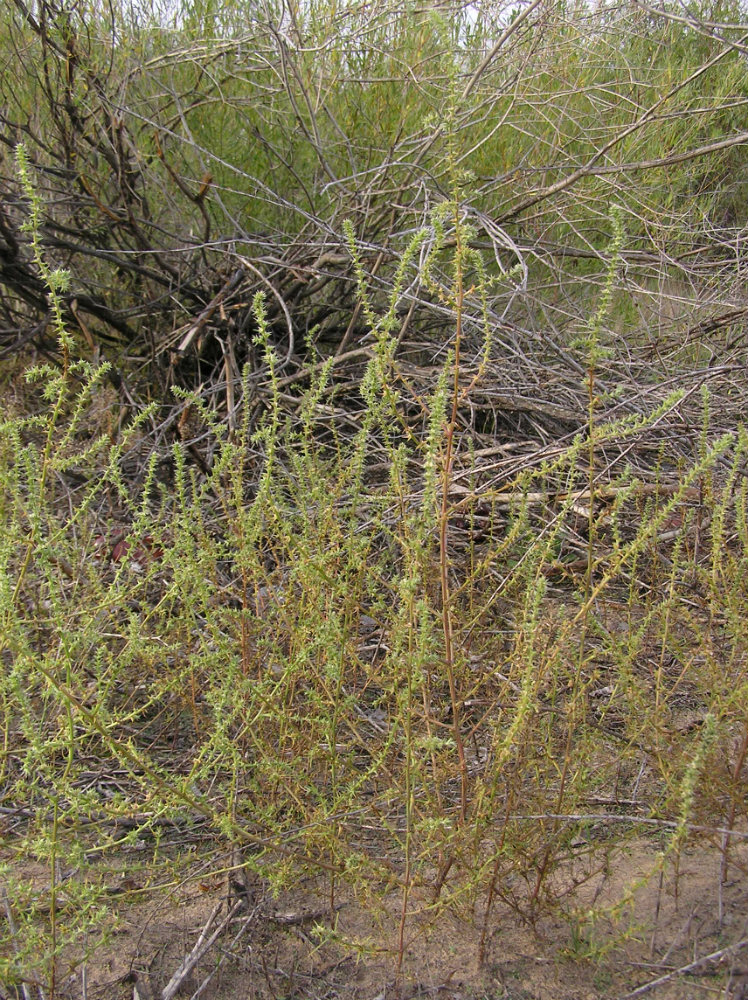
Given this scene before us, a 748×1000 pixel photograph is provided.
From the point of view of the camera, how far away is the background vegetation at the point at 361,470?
1640 mm

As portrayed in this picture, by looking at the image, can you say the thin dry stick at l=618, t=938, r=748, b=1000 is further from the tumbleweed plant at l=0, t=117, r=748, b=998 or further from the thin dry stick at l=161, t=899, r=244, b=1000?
the thin dry stick at l=161, t=899, r=244, b=1000

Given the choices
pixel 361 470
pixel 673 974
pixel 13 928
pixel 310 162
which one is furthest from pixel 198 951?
pixel 310 162

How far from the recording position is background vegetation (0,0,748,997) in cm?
164

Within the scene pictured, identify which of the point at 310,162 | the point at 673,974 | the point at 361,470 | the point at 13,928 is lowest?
the point at 673,974

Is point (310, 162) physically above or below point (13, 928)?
above

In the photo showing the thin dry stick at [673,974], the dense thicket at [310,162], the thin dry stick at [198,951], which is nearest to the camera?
the thin dry stick at [673,974]

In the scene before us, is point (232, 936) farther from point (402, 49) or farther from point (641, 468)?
point (402, 49)

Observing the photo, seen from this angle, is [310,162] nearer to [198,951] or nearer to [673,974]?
[198,951]

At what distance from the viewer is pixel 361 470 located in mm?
2180

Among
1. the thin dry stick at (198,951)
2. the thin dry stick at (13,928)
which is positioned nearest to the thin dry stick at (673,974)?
the thin dry stick at (198,951)

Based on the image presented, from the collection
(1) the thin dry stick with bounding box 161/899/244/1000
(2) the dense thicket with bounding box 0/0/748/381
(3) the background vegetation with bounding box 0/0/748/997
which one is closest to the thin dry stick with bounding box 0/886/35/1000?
(3) the background vegetation with bounding box 0/0/748/997

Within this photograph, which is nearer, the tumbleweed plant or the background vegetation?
the tumbleweed plant

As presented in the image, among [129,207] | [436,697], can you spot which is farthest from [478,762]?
[129,207]

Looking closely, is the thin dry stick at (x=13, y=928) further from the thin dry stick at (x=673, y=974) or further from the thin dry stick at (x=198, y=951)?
the thin dry stick at (x=673, y=974)
